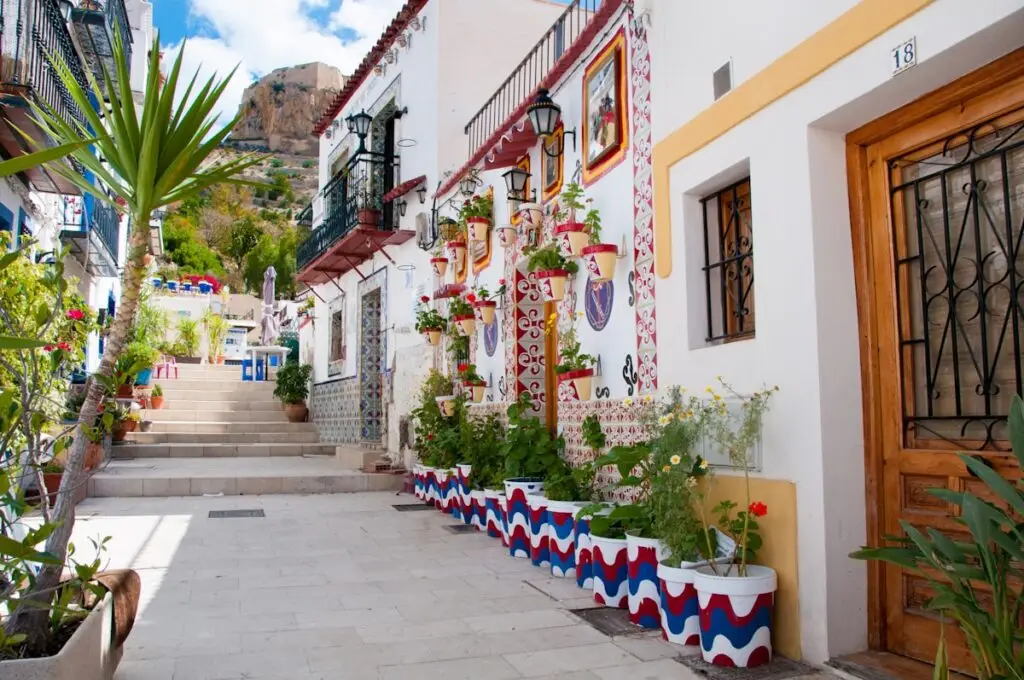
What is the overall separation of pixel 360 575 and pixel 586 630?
2.02 m

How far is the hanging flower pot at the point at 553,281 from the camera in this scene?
662cm

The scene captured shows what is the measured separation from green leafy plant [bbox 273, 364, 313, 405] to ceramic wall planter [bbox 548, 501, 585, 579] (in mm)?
11804

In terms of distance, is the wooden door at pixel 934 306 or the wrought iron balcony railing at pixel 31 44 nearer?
the wooden door at pixel 934 306

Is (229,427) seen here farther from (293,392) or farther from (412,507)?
(412,507)

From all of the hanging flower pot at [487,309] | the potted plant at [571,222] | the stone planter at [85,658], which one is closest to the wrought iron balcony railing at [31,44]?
the hanging flower pot at [487,309]

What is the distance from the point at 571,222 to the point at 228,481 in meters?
6.22

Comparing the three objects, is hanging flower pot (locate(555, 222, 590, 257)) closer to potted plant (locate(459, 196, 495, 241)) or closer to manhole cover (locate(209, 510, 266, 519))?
potted plant (locate(459, 196, 495, 241))

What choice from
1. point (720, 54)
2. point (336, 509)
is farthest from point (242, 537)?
point (720, 54)

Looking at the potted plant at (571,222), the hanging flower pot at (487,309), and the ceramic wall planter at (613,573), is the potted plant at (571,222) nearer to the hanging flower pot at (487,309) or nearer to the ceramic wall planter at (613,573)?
the hanging flower pot at (487,309)

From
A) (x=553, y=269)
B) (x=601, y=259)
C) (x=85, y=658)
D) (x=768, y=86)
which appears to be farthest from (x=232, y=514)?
(x=768, y=86)

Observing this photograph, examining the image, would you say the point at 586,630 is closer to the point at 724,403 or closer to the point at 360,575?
the point at 724,403

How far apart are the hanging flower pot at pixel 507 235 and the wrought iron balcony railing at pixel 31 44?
3.89 meters

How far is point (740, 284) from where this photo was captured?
460cm

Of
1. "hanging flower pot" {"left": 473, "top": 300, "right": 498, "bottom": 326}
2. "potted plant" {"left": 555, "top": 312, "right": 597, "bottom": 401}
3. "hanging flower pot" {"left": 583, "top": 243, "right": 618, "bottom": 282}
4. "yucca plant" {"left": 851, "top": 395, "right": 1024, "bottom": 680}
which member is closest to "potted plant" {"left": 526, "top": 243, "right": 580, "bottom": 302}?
"potted plant" {"left": 555, "top": 312, "right": 597, "bottom": 401}
